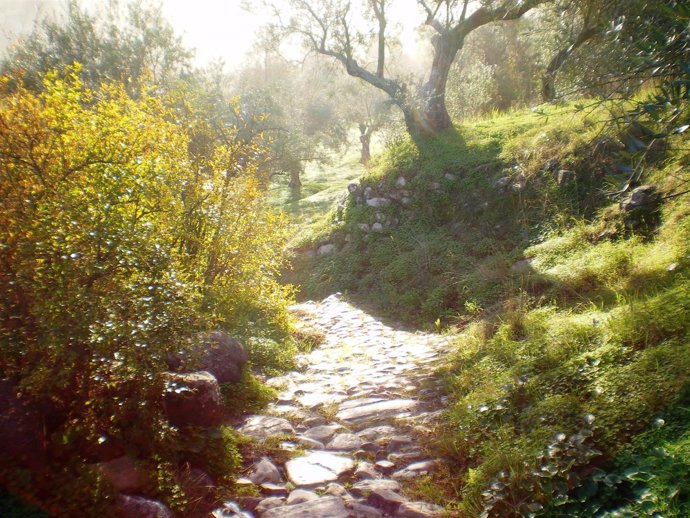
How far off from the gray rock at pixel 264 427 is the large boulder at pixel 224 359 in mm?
655

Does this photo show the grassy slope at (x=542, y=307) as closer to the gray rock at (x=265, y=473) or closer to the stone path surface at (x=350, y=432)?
the stone path surface at (x=350, y=432)

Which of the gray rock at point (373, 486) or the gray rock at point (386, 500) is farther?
the gray rock at point (373, 486)

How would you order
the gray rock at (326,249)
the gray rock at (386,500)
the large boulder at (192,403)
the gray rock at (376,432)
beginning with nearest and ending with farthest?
the gray rock at (386,500)
the large boulder at (192,403)
the gray rock at (376,432)
the gray rock at (326,249)

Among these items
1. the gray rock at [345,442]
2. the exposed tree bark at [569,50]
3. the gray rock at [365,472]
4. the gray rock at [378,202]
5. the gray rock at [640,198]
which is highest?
Result: the exposed tree bark at [569,50]

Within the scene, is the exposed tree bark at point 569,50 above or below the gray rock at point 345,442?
above

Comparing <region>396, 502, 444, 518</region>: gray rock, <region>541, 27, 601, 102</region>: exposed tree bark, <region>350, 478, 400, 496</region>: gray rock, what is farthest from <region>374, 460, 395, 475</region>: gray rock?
<region>541, 27, 601, 102</region>: exposed tree bark

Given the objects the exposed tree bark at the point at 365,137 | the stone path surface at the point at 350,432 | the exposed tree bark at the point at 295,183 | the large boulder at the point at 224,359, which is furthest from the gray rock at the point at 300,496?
the exposed tree bark at the point at 365,137

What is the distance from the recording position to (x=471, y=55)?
24.6 metres

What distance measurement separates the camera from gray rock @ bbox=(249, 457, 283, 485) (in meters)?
4.09

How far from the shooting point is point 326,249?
1382cm

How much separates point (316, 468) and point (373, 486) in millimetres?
578

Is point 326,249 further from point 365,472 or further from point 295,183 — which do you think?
point 295,183

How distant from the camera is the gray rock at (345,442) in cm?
470

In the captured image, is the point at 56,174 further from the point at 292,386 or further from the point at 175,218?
the point at 292,386
